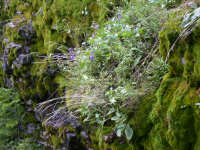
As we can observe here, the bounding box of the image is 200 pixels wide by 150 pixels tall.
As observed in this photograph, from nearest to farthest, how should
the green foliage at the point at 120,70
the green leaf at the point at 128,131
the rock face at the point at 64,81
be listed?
the rock face at the point at 64,81 → the green leaf at the point at 128,131 → the green foliage at the point at 120,70

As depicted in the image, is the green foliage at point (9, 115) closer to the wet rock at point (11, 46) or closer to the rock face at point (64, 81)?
the rock face at point (64, 81)

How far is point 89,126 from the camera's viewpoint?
2996mm

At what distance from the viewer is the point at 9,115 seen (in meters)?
5.28

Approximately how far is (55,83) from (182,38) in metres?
2.94

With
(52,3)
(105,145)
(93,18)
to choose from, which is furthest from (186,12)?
(52,3)

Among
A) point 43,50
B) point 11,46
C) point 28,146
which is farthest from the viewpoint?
point 11,46

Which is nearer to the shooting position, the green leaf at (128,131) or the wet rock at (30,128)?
the green leaf at (128,131)

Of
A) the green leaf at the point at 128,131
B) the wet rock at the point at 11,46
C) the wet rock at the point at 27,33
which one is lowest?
the green leaf at the point at 128,131

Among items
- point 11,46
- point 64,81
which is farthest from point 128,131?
point 11,46

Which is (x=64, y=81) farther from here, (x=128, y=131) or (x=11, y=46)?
(x=11, y=46)

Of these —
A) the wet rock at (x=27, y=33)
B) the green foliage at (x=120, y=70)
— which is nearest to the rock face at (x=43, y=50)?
the wet rock at (x=27, y=33)

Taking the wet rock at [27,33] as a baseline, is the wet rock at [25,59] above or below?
below

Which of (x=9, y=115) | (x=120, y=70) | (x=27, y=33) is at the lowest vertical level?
A: (x=9, y=115)

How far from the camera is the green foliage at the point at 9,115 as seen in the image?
5.04 metres
